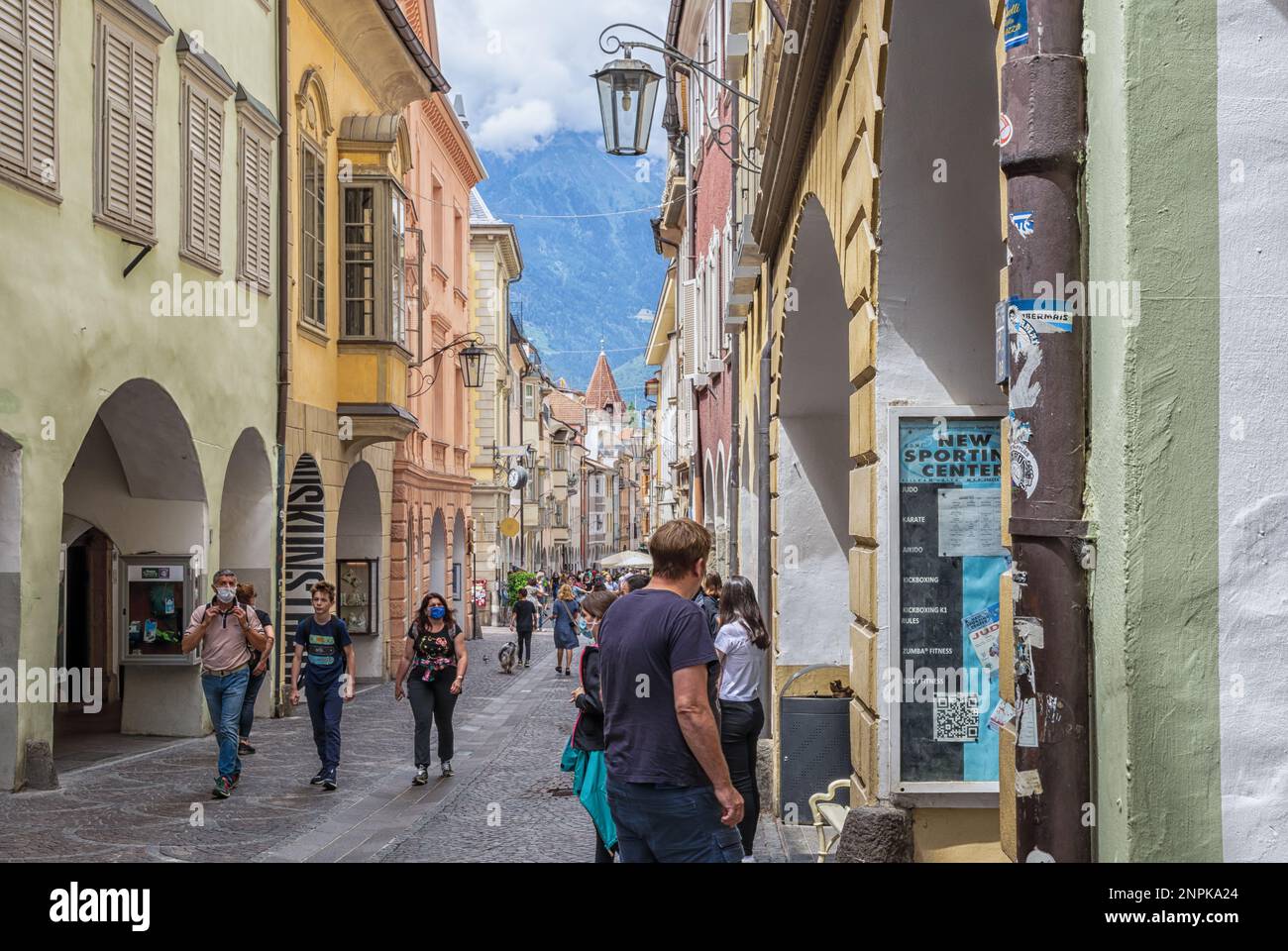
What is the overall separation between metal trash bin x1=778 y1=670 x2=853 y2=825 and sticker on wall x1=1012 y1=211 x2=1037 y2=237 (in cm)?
742

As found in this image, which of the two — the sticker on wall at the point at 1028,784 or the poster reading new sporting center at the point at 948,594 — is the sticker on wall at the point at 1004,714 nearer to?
the sticker on wall at the point at 1028,784

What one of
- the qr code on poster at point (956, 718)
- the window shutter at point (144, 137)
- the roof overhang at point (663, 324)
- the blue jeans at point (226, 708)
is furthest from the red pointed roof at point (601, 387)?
the qr code on poster at point (956, 718)

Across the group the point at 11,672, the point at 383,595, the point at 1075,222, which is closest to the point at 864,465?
the point at 1075,222

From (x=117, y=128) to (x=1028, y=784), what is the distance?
467 inches

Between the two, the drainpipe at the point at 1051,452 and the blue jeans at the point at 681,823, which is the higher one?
the drainpipe at the point at 1051,452

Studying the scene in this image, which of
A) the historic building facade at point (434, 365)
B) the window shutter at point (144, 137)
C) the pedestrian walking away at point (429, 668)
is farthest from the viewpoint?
the historic building facade at point (434, 365)

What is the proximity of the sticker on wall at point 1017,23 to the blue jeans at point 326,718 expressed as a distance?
10.1m

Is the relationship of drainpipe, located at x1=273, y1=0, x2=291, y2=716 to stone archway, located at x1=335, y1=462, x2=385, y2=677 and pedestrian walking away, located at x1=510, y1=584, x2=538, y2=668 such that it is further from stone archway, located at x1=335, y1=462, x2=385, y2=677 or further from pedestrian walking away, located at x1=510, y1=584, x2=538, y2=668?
pedestrian walking away, located at x1=510, y1=584, x2=538, y2=668

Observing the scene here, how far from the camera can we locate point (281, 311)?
18.6m

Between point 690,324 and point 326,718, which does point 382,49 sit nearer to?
point 690,324

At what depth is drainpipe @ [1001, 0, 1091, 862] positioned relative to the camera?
3.26 metres

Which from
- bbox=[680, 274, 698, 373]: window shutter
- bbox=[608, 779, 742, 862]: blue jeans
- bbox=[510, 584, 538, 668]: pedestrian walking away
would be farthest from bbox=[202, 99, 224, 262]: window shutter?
bbox=[510, 584, 538, 668]: pedestrian walking away

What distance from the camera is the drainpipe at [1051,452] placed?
326 centimetres
